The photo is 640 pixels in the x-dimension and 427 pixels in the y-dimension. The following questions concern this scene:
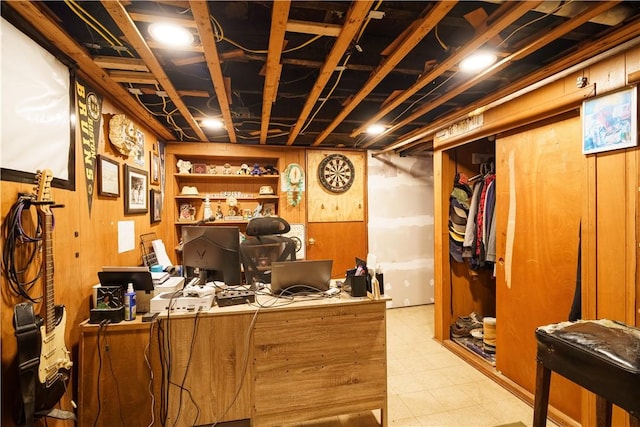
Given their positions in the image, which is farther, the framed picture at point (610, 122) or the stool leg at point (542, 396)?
the framed picture at point (610, 122)

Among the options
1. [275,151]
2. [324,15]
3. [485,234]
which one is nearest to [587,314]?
[485,234]

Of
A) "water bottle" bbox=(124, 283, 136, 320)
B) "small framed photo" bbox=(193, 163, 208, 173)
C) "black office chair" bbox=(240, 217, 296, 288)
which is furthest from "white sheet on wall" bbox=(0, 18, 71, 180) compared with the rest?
"small framed photo" bbox=(193, 163, 208, 173)

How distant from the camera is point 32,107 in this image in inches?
58.4

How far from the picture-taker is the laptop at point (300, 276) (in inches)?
79.6

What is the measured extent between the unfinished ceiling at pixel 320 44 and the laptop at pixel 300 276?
51.0 inches

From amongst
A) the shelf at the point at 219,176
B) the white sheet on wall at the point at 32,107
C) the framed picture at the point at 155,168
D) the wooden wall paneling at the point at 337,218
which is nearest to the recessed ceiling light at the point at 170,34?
the white sheet on wall at the point at 32,107

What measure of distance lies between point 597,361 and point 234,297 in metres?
1.83

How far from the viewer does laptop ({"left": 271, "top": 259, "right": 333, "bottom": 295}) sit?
2021 millimetres

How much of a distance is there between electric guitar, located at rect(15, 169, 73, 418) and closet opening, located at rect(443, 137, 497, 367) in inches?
126

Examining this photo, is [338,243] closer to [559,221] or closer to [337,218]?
[337,218]

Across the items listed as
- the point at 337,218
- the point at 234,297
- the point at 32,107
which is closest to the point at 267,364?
the point at 234,297

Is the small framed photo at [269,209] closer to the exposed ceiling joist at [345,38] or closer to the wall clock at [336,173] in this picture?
the wall clock at [336,173]

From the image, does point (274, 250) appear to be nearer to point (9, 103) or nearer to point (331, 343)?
point (331, 343)

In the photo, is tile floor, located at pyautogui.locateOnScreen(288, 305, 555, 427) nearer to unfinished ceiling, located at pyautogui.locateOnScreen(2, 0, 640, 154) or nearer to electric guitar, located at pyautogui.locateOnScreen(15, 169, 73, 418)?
electric guitar, located at pyautogui.locateOnScreen(15, 169, 73, 418)
